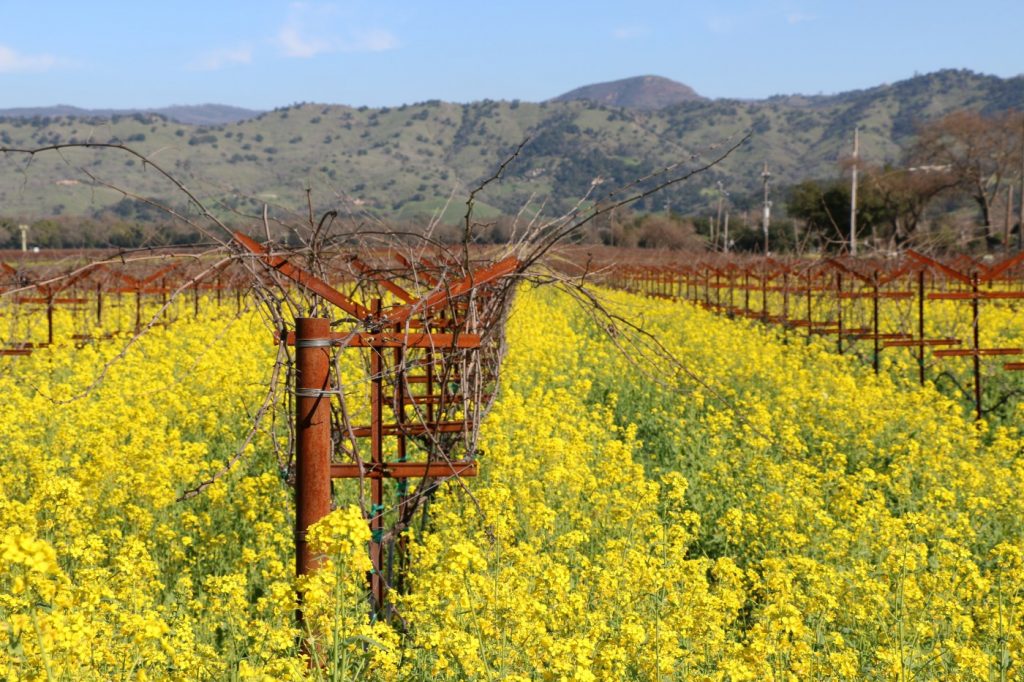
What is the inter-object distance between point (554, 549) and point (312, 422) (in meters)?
2.45

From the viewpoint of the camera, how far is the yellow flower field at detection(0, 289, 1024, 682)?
3.31 m

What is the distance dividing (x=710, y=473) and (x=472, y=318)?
3.17 metres

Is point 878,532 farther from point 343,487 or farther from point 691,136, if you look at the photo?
point 691,136

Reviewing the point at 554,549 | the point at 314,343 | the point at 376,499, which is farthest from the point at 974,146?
the point at 314,343

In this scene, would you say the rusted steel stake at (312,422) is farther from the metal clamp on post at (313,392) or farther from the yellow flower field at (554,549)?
the yellow flower field at (554,549)

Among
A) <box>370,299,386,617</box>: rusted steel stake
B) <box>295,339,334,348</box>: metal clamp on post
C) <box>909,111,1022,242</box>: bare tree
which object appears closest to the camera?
<box>295,339,334,348</box>: metal clamp on post

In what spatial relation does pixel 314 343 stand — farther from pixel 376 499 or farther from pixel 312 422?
pixel 376 499

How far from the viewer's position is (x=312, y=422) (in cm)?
352

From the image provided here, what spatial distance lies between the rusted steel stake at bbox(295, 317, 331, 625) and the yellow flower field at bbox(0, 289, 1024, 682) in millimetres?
222

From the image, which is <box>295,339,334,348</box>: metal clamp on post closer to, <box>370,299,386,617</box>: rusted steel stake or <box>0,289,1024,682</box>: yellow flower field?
<box>0,289,1024,682</box>: yellow flower field

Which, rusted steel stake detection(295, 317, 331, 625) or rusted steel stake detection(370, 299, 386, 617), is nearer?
rusted steel stake detection(295, 317, 331, 625)

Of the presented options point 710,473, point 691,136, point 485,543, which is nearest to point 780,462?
point 710,473

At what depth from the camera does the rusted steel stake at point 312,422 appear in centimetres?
348

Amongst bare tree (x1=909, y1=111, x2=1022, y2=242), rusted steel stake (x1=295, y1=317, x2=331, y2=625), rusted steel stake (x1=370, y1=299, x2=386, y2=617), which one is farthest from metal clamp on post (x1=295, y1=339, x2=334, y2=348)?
bare tree (x1=909, y1=111, x2=1022, y2=242)
